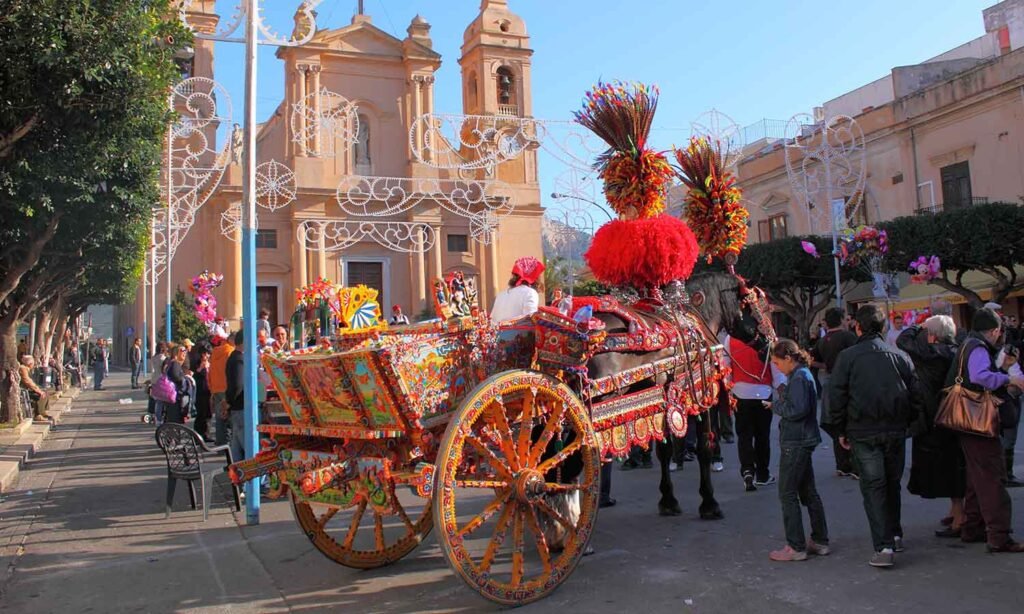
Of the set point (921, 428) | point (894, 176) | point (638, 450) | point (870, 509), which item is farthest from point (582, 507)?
point (894, 176)

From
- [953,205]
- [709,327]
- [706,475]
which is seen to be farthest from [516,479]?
[953,205]

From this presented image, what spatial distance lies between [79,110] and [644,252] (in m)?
6.27

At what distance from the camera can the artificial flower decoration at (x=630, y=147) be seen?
7039 mm

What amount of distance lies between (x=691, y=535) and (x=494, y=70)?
32.3 m

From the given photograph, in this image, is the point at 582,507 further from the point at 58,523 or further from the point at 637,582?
the point at 58,523

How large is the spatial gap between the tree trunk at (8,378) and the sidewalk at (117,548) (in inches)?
167

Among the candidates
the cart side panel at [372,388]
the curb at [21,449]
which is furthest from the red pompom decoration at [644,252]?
the curb at [21,449]

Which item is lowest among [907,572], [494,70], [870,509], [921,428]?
[907,572]

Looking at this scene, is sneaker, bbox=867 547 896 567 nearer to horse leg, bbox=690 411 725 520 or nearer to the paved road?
the paved road

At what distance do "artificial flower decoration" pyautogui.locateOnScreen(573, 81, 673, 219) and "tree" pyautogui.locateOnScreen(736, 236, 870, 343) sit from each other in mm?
21960

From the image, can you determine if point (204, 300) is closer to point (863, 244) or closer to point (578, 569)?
point (578, 569)

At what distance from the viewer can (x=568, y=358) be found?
510 centimetres

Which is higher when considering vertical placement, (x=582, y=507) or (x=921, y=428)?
(x=921, y=428)

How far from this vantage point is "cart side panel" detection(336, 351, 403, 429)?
4582 millimetres
